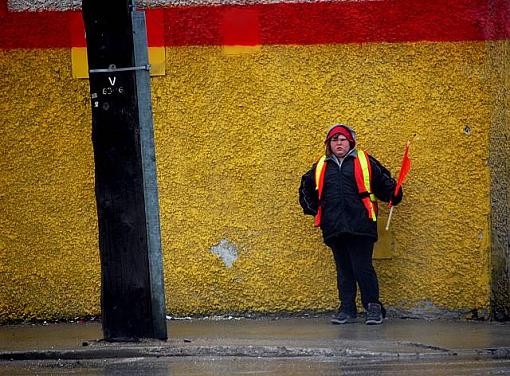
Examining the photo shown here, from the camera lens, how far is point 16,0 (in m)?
11.2

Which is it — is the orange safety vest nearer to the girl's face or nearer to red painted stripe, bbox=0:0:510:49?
the girl's face

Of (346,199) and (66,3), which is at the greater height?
(66,3)

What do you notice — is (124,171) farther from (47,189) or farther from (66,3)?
(66,3)

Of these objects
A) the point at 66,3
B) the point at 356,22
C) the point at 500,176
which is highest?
the point at 66,3

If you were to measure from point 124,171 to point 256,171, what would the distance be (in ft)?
5.88

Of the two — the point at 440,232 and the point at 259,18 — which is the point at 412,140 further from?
the point at 259,18

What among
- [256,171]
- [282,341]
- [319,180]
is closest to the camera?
[282,341]

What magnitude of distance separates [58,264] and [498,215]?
3.73m

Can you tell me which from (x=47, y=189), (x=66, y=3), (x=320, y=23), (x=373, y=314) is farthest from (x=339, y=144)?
(x=66, y=3)

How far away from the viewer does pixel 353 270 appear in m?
10.6

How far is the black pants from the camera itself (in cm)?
1054

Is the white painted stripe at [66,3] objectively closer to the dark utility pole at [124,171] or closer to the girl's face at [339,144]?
the girl's face at [339,144]

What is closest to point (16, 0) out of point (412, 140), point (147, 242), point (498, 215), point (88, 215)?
point (88, 215)

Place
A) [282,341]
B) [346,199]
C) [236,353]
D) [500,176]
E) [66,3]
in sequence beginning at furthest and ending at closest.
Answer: [66,3] < [500,176] < [346,199] < [282,341] < [236,353]
